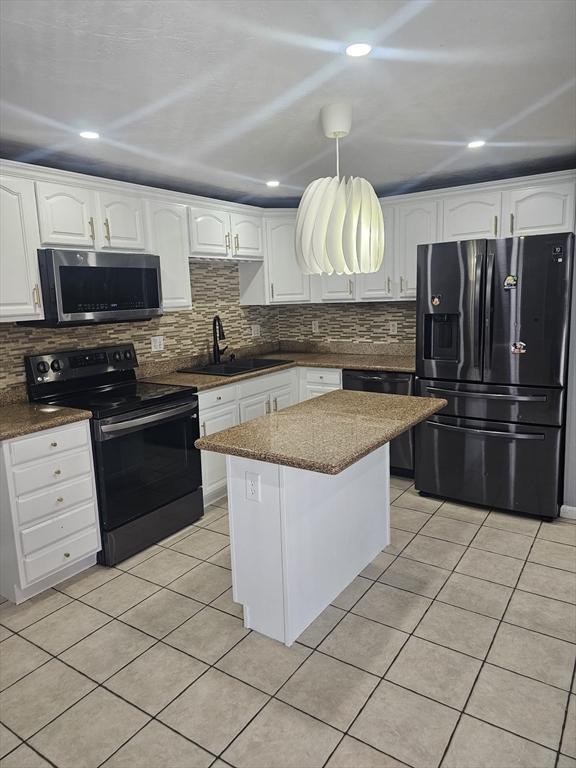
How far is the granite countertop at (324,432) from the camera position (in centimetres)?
185

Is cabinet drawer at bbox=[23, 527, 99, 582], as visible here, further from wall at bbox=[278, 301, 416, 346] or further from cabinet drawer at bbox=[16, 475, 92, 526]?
wall at bbox=[278, 301, 416, 346]

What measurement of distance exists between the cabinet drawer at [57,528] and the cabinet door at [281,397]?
178 cm

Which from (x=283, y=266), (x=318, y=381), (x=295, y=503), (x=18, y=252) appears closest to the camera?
(x=295, y=503)

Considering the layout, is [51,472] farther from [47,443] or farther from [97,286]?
[97,286]

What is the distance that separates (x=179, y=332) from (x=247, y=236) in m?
0.97

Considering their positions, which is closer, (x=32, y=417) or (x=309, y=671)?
(x=309, y=671)

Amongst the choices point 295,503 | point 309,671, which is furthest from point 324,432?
point 309,671

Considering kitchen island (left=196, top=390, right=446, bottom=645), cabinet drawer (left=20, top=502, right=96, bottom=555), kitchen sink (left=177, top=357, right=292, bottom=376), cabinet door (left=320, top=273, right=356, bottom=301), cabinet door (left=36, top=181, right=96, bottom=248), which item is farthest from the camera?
cabinet door (left=320, top=273, right=356, bottom=301)

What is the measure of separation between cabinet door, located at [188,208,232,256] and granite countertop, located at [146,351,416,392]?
3.05ft

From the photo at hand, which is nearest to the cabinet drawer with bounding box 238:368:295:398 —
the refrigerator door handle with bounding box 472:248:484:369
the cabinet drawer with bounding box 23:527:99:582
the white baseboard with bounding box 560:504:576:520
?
the cabinet drawer with bounding box 23:527:99:582

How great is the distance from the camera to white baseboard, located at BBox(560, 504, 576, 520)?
3.37m

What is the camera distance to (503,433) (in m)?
3.37

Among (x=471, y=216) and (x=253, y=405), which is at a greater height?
(x=471, y=216)

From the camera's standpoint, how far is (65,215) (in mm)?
2902
